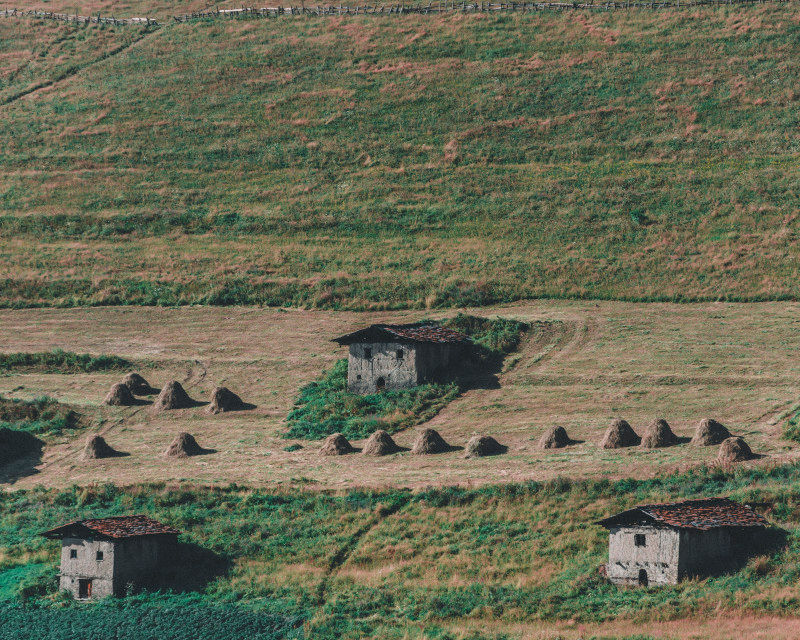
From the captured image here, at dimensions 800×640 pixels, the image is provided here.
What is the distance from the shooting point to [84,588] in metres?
53.0

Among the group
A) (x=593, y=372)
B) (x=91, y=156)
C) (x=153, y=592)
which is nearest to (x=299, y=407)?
(x=593, y=372)

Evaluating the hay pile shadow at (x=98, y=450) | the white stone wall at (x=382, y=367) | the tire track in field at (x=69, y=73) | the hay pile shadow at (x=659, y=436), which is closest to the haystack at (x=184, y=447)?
the hay pile shadow at (x=98, y=450)

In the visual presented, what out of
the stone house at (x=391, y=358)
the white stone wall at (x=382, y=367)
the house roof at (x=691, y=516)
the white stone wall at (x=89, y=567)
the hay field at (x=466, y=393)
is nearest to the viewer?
the house roof at (x=691, y=516)

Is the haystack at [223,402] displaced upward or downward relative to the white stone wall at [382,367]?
downward

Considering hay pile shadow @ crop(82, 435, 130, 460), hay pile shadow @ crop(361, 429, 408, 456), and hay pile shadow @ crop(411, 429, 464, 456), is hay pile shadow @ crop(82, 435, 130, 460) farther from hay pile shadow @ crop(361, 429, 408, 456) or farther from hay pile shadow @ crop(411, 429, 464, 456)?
hay pile shadow @ crop(411, 429, 464, 456)

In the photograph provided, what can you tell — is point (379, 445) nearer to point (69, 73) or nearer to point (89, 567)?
point (89, 567)

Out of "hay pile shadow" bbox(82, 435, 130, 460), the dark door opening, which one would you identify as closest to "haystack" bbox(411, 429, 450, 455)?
"hay pile shadow" bbox(82, 435, 130, 460)

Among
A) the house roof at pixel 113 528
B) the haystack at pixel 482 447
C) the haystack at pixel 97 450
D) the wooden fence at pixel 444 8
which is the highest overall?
the wooden fence at pixel 444 8

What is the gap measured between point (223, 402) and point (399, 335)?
33.0 feet

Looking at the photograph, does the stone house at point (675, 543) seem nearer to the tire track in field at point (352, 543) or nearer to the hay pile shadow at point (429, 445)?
the tire track in field at point (352, 543)

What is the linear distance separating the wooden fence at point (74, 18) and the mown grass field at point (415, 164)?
380 inches

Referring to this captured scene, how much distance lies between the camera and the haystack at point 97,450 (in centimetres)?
6756

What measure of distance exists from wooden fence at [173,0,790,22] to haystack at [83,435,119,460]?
77831mm

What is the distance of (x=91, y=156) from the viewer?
117250 millimetres
